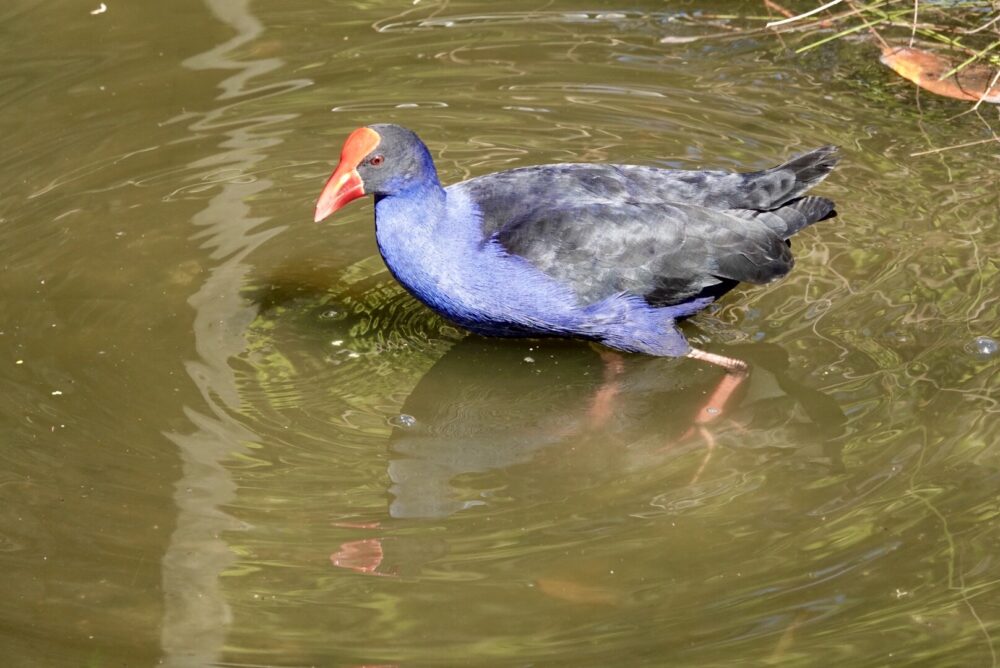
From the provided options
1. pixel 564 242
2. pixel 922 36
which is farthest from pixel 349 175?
pixel 922 36

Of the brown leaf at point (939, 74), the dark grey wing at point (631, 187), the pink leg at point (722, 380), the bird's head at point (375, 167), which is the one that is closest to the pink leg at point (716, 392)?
the pink leg at point (722, 380)

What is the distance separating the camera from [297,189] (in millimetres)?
5477

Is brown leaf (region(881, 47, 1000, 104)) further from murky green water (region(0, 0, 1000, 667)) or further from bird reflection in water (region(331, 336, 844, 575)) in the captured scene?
bird reflection in water (region(331, 336, 844, 575))

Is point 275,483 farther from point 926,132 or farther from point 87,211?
point 926,132

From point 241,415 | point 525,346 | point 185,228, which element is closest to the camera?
point 241,415

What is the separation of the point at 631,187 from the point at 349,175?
0.95 metres

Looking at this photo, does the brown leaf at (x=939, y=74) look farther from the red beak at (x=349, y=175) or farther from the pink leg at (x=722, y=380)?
the red beak at (x=349, y=175)

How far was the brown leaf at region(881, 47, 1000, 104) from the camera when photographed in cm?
577

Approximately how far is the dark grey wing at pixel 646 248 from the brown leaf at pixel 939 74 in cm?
196

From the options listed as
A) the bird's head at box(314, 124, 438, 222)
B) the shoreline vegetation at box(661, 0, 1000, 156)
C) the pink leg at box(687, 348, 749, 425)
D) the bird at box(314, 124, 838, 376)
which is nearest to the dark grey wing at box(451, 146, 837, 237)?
the bird at box(314, 124, 838, 376)

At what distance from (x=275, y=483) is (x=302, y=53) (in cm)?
345

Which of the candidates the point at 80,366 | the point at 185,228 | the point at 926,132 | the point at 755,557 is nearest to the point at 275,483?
the point at 80,366

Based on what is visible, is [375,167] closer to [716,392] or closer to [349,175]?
[349,175]

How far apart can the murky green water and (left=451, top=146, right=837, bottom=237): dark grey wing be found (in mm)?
462
